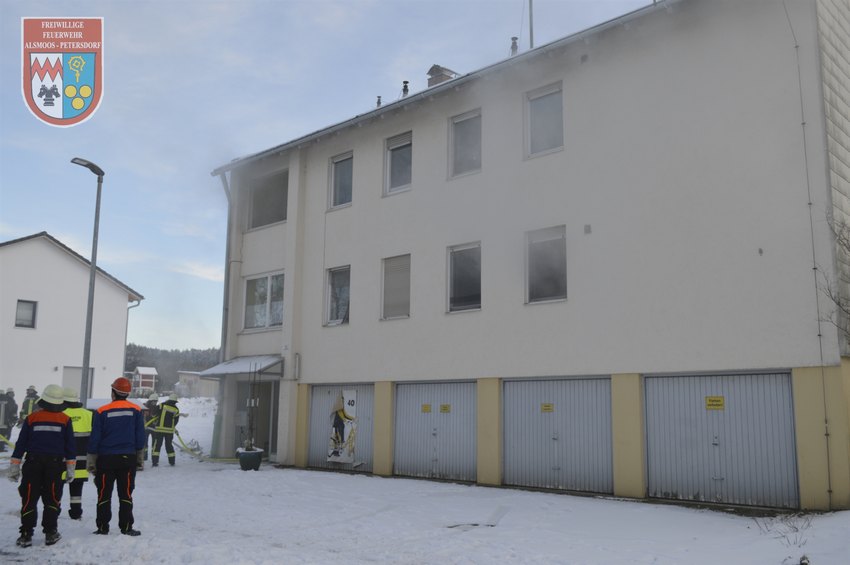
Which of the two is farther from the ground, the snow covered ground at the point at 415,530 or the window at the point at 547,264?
the window at the point at 547,264

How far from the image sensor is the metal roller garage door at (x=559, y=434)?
13.0 meters

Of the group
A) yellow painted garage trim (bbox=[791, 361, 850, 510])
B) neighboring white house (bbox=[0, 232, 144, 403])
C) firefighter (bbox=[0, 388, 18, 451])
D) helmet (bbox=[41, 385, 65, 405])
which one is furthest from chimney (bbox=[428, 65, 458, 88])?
neighboring white house (bbox=[0, 232, 144, 403])

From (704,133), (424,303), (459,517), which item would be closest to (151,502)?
(459,517)

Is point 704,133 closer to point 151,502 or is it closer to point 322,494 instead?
point 322,494

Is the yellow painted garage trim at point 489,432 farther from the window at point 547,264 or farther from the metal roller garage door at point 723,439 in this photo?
the metal roller garage door at point 723,439

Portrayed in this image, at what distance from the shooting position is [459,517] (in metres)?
10.8

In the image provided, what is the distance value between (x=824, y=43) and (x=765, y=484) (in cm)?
653

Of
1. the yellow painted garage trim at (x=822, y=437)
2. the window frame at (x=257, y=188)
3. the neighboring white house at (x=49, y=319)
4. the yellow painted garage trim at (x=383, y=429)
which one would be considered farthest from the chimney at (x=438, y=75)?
the neighboring white house at (x=49, y=319)

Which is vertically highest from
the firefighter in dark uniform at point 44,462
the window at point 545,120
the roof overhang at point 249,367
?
the window at point 545,120

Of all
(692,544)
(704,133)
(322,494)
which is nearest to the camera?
(692,544)

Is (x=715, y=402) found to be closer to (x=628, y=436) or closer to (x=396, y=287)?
(x=628, y=436)

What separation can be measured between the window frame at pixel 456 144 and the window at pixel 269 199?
18.0ft

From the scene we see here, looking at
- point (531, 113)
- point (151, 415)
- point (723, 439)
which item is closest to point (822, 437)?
point (723, 439)

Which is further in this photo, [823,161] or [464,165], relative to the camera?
[464,165]
